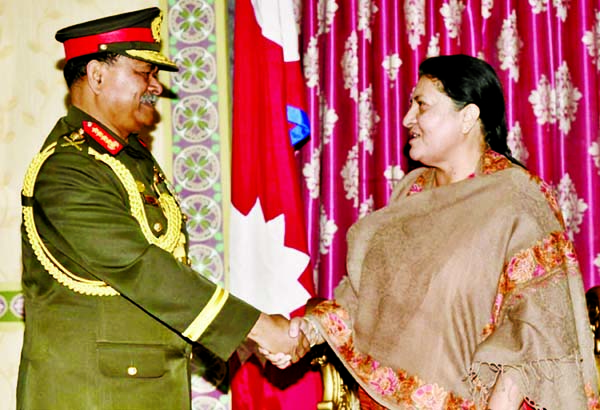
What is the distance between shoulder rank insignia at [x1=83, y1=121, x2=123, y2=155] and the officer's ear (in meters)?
0.13

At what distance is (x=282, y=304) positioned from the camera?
12.0ft

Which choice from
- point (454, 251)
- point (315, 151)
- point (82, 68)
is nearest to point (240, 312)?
point (454, 251)

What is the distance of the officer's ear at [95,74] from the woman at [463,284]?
983 mm

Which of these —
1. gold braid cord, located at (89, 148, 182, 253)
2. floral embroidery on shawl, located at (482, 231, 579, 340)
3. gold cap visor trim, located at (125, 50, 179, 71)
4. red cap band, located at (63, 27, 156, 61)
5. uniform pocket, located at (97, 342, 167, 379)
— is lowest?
uniform pocket, located at (97, 342, 167, 379)

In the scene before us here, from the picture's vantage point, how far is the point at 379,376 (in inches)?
116

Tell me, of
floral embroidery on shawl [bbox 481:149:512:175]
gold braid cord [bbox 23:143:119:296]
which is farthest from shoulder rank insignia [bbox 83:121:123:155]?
floral embroidery on shawl [bbox 481:149:512:175]

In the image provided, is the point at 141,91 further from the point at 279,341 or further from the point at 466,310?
the point at 466,310

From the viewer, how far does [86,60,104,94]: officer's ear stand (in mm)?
2953

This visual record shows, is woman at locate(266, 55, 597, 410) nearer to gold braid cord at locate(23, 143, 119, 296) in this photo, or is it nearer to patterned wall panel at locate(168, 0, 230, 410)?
gold braid cord at locate(23, 143, 119, 296)

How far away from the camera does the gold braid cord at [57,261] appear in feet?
9.04

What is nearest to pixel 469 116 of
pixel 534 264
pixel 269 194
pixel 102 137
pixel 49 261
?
pixel 534 264

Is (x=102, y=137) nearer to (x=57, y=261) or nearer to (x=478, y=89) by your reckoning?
(x=57, y=261)

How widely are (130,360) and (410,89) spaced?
1704 mm

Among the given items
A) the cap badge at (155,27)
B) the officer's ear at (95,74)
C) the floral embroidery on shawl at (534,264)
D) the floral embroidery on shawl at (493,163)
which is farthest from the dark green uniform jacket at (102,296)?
the floral embroidery on shawl at (493,163)
